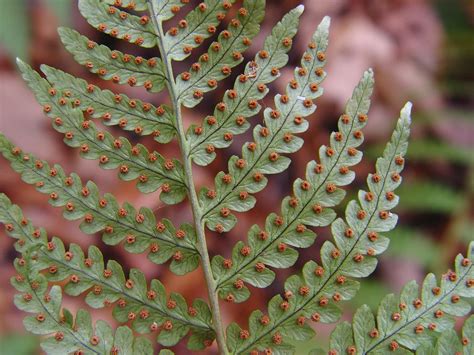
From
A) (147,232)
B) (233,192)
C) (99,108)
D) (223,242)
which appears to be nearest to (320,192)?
(233,192)

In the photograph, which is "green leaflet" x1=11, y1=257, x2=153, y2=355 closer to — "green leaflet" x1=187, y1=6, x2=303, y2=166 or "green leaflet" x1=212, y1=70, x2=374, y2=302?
"green leaflet" x1=212, y1=70, x2=374, y2=302

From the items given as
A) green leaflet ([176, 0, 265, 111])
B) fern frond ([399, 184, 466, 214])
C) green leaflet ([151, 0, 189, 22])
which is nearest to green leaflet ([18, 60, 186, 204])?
green leaflet ([176, 0, 265, 111])

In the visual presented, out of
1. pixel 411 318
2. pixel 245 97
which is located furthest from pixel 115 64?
pixel 411 318

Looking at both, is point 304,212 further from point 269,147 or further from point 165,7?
point 165,7

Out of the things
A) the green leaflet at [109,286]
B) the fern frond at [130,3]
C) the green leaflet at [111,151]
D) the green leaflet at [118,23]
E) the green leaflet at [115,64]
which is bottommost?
the green leaflet at [109,286]

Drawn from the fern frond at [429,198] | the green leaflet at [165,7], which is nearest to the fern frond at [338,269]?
the green leaflet at [165,7]

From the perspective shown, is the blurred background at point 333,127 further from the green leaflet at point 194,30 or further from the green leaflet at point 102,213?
the green leaflet at point 194,30
